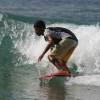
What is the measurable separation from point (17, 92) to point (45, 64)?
325cm

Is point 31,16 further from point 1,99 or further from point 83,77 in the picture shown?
point 1,99

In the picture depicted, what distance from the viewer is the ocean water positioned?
12.6 metres

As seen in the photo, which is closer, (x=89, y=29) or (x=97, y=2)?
(x=89, y=29)

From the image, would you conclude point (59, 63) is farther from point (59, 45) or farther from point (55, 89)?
point (55, 89)

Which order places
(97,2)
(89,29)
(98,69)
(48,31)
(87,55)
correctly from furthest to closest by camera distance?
(97,2), (89,29), (87,55), (98,69), (48,31)

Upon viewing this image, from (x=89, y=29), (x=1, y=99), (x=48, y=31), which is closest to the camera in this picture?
(x=1, y=99)

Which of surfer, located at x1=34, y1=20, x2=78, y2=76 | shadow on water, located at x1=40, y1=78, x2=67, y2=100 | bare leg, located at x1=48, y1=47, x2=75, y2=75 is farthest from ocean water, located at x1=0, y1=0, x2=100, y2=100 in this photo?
surfer, located at x1=34, y1=20, x2=78, y2=76

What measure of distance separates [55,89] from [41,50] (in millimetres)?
4370

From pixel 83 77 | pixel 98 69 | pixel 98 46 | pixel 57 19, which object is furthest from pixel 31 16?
pixel 83 77

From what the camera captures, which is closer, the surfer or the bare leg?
the surfer

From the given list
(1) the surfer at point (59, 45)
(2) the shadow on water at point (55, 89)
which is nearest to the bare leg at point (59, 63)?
(1) the surfer at point (59, 45)

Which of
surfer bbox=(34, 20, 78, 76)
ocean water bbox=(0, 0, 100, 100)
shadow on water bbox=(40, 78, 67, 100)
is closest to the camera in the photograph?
shadow on water bbox=(40, 78, 67, 100)

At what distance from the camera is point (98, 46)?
54.2 ft

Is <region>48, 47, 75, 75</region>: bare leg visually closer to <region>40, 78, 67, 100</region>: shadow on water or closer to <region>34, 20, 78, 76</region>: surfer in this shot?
<region>34, 20, 78, 76</region>: surfer
